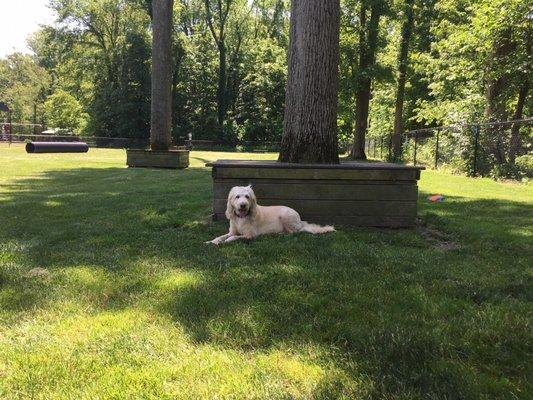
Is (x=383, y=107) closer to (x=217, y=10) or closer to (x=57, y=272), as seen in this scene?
(x=217, y=10)

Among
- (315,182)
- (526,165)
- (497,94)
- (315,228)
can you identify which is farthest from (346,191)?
(497,94)

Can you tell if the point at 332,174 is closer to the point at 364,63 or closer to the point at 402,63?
the point at 364,63

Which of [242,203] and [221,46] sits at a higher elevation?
[221,46]

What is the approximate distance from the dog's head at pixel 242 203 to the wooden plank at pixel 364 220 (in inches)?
45.8

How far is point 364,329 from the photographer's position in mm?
3084

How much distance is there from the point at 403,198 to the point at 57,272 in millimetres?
4525

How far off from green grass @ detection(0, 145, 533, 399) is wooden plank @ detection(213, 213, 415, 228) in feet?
0.97

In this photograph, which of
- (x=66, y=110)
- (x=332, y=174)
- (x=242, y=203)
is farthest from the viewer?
(x=66, y=110)

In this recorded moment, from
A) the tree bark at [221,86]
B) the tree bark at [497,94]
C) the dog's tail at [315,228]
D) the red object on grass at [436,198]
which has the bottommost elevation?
the dog's tail at [315,228]

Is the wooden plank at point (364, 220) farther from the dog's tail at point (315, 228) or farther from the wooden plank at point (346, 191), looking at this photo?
the dog's tail at point (315, 228)

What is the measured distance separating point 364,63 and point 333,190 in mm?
21260

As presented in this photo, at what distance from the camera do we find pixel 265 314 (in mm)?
3318

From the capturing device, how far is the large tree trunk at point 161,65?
16131mm

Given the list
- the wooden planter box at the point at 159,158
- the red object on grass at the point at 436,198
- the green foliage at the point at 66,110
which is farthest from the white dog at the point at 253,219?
the green foliage at the point at 66,110
